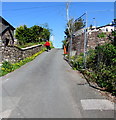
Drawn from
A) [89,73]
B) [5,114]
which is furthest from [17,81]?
[89,73]

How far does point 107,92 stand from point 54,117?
281 centimetres

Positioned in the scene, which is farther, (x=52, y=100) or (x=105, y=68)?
(x=105, y=68)

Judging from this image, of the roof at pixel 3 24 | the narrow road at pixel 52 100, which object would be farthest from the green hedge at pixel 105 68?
the roof at pixel 3 24

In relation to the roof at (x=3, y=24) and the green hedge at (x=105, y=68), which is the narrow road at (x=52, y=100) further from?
the roof at (x=3, y=24)

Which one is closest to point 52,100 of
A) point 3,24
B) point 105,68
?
point 105,68

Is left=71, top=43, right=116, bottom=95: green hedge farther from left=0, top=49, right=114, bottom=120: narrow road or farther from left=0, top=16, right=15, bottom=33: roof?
left=0, top=16, right=15, bottom=33: roof

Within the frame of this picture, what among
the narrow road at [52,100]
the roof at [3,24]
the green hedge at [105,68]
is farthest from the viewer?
the roof at [3,24]

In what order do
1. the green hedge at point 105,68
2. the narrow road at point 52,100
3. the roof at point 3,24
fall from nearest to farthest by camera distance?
the narrow road at point 52,100
the green hedge at point 105,68
the roof at point 3,24

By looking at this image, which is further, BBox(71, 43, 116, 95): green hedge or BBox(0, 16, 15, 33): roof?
BBox(0, 16, 15, 33): roof

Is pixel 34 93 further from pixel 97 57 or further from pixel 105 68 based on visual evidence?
pixel 97 57

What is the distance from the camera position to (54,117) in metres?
4.08

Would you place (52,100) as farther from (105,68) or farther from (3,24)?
(3,24)

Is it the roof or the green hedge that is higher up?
the roof

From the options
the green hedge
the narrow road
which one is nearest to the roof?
the green hedge
